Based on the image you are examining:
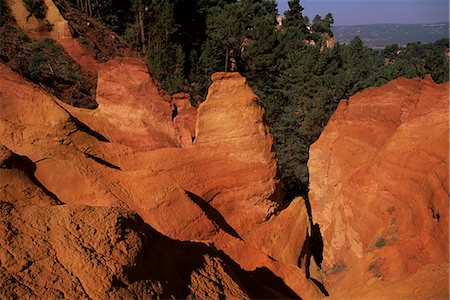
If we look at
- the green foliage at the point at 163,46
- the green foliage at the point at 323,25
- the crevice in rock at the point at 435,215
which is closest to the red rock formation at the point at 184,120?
the crevice in rock at the point at 435,215

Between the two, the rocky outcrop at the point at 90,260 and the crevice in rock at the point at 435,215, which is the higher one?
the rocky outcrop at the point at 90,260

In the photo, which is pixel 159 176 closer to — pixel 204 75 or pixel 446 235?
pixel 446 235

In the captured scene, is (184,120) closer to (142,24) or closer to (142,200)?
(142,200)

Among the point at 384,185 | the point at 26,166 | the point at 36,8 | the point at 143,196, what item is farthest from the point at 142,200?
the point at 36,8

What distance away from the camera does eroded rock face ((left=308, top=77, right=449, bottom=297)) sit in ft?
35.3

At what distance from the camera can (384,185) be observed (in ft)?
46.1

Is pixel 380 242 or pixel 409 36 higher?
pixel 409 36

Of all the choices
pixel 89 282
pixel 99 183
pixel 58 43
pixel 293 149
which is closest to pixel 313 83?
pixel 293 149

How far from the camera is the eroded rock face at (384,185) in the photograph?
424 inches

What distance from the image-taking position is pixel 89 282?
17.4 ft

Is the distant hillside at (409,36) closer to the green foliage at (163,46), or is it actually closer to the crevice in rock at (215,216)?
the green foliage at (163,46)

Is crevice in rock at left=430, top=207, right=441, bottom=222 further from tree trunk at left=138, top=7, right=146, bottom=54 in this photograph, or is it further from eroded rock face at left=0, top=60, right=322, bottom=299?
tree trunk at left=138, top=7, right=146, bottom=54

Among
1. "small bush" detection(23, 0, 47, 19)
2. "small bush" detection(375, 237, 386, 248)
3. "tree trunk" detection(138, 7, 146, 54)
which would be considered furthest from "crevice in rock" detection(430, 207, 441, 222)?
"small bush" detection(23, 0, 47, 19)

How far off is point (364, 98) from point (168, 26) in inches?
914
